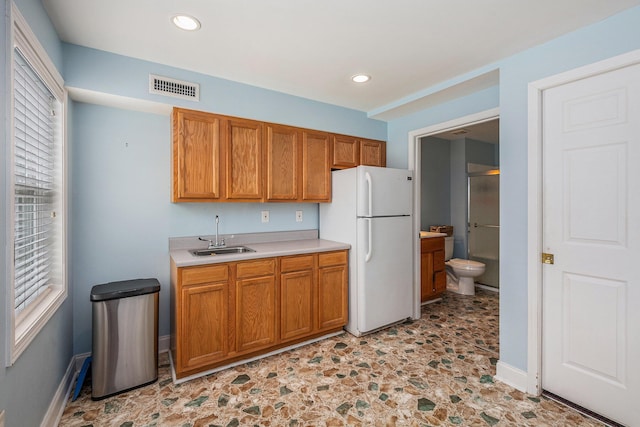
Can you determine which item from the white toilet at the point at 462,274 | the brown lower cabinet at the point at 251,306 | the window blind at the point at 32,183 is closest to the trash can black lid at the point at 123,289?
the brown lower cabinet at the point at 251,306

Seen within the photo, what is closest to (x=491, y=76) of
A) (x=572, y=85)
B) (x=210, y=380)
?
(x=572, y=85)

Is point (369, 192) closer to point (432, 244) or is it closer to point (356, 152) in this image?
point (356, 152)

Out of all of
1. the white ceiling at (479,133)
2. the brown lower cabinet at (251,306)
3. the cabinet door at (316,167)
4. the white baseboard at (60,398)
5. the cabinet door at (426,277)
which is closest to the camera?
the white baseboard at (60,398)

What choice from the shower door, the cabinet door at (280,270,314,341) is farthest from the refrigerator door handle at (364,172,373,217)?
the shower door

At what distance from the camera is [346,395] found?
2131 millimetres

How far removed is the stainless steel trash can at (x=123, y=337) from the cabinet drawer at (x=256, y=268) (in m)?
0.62

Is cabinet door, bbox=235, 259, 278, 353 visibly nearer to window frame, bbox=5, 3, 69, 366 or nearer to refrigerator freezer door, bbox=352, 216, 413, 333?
refrigerator freezer door, bbox=352, 216, 413, 333

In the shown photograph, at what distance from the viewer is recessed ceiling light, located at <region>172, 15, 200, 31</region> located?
1.87 m

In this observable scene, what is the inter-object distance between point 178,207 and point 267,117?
120 centimetres

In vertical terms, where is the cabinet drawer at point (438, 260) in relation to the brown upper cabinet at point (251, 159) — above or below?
below

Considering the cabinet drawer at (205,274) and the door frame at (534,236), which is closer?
the door frame at (534,236)

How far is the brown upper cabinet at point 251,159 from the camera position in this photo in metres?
2.53

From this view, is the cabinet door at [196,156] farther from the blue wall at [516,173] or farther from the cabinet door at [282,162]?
the blue wall at [516,173]

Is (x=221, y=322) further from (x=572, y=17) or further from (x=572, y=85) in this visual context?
(x=572, y=17)
